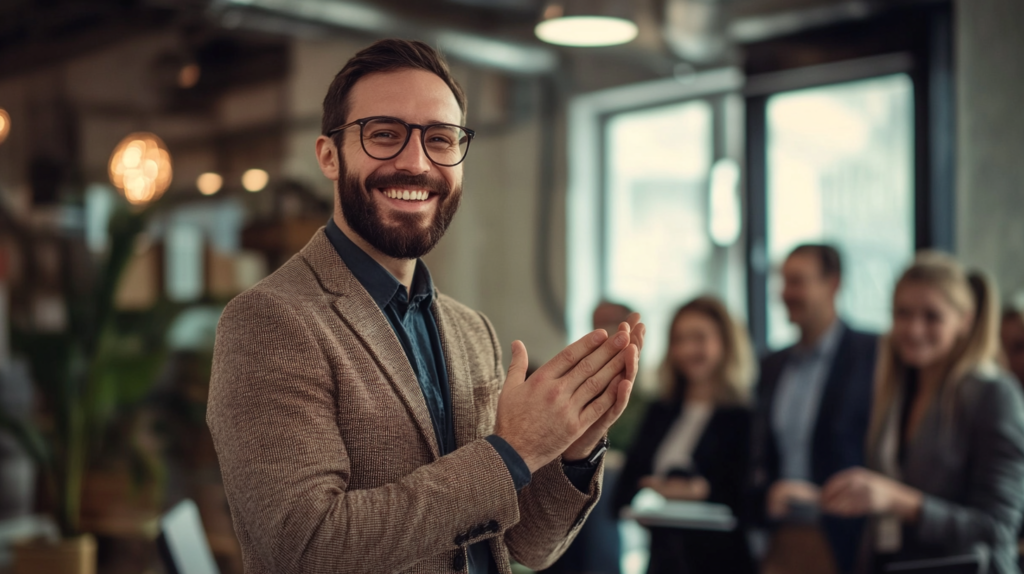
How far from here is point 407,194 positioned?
3.55 feet

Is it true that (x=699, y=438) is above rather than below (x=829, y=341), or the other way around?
below

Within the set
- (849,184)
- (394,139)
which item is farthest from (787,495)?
(849,184)

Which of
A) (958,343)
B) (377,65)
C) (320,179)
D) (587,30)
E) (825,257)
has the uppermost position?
(587,30)

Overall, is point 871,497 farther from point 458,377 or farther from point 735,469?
point 458,377

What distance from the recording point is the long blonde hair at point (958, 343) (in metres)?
2.46

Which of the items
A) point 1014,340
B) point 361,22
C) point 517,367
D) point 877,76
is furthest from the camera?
point 877,76

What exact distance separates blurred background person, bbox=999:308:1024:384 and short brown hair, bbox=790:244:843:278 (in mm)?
723

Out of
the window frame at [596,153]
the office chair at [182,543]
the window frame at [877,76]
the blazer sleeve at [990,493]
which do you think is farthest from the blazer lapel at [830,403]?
the office chair at [182,543]

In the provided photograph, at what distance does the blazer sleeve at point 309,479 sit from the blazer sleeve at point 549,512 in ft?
A: 0.48

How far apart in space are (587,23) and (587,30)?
0.06 metres

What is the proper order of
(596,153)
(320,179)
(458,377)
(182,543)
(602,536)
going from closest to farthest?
(458,377) → (182,543) → (602,536) → (320,179) → (596,153)

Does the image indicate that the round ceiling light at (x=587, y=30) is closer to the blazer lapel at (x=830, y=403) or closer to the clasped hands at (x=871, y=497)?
the blazer lapel at (x=830, y=403)

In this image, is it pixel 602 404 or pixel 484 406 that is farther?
pixel 484 406

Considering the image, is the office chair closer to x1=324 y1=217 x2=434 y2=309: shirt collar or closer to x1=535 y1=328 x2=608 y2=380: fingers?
Result: x1=324 y1=217 x2=434 y2=309: shirt collar
